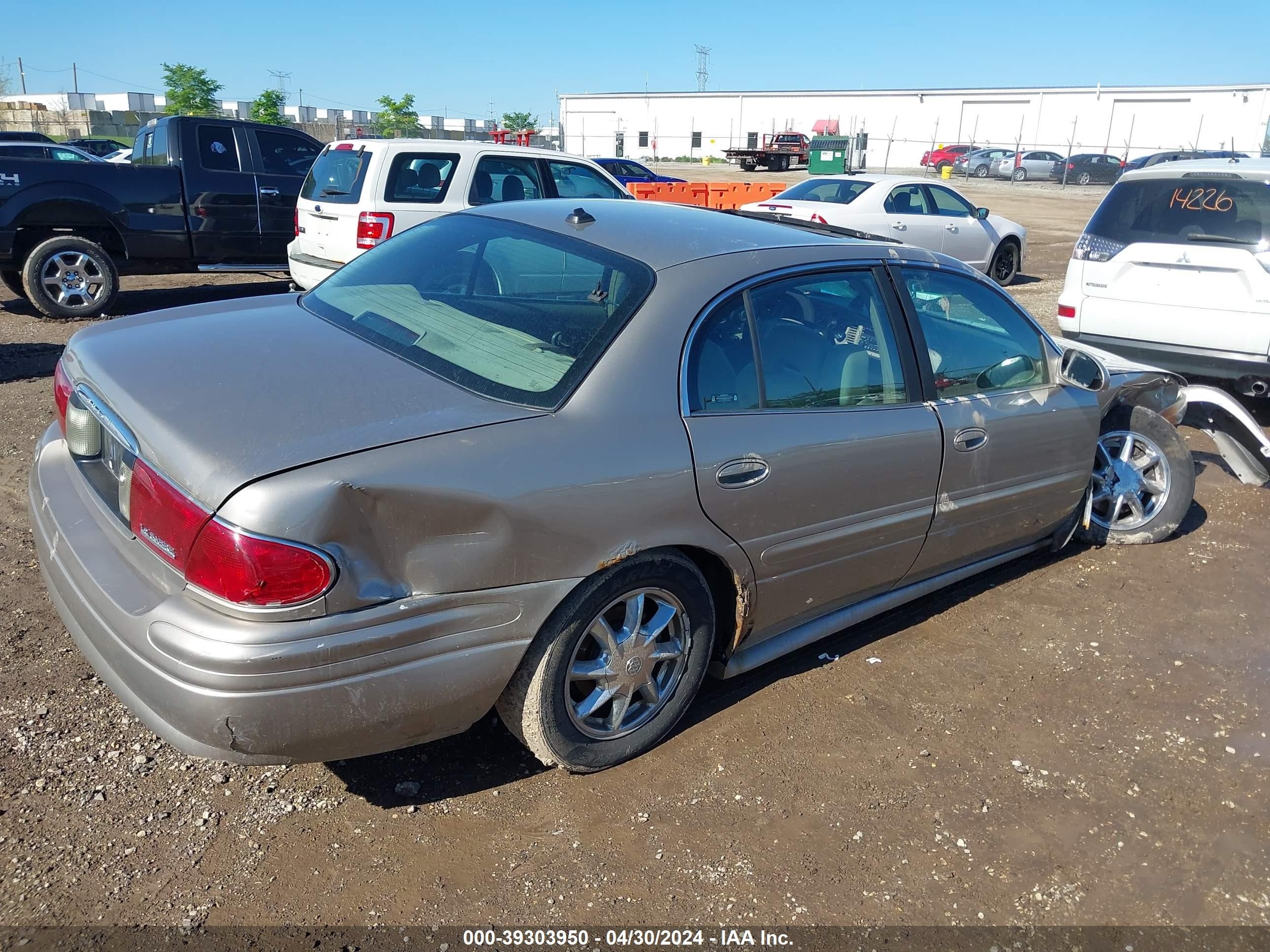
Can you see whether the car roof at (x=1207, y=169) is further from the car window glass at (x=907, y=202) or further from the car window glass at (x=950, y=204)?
the car window glass at (x=950, y=204)

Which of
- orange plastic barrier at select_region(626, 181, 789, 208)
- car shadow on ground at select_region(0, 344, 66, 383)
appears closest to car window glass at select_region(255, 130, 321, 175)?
car shadow on ground at select_region(0, 344, 66, 383)

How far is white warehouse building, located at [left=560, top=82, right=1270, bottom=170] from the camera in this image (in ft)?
175

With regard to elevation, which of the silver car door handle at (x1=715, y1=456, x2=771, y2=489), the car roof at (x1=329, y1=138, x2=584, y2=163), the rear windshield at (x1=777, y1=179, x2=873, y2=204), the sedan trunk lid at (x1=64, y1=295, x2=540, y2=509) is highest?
the car roof at (x1=329, y1=138, x2=584, y2=163)

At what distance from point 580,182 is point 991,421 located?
7.13m

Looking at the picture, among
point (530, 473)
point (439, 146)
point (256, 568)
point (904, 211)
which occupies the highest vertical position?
point (439, 146)

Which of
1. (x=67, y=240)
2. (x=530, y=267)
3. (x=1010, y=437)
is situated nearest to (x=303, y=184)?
(x=67, y=240)

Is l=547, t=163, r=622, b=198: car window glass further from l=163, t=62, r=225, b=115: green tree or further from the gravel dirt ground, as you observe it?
l=163, t=62, r=225, b=115: green tree

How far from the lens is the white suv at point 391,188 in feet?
28.8

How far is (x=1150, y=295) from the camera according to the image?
23.1ft

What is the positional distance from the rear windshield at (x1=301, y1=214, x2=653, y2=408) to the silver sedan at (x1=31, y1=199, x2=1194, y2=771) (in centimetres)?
1

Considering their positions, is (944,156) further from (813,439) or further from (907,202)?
(813,439)

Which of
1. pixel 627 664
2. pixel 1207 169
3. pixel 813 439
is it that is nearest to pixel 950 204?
pixel 1207 169

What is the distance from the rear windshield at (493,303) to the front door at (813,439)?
0.35m

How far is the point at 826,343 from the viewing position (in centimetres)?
344
